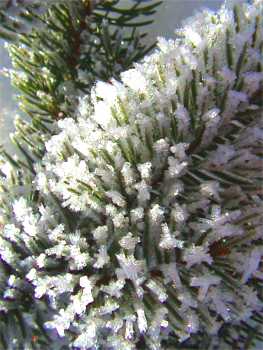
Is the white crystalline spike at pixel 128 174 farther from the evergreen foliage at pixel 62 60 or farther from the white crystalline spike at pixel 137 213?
the evergreen foliage at pixel 62 60

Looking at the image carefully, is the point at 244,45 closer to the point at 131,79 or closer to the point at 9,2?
the point at 131,79

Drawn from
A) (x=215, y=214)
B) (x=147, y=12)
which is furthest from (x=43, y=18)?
(x=215, y=214)

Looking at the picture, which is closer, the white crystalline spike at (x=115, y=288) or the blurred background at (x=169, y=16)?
the white crystalline spike at (x=115, y=288)

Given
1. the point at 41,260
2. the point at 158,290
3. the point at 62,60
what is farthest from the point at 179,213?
the point at 62,60

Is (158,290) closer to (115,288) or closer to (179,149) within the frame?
(115,288)

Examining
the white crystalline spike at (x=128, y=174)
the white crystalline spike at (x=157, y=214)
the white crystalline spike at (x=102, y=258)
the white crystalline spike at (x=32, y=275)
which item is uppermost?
the white crystalline spike at (x=128, y=174)

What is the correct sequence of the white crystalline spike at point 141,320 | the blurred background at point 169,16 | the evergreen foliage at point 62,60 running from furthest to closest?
the blurred background at point 169,16 < the evergreen foliage at point 62,60 < the white crystalline spike at point 141,320

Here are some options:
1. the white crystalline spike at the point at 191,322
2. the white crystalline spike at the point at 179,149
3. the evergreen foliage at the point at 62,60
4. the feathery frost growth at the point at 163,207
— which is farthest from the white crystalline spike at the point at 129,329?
the evergreen foliage at the point at 62,60

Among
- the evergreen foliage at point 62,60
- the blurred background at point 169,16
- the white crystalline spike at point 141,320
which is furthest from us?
the blurred background at point 169,16

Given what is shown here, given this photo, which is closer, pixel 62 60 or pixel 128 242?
pixel 128 242

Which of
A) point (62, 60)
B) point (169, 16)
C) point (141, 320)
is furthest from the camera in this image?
point (169, 16)
